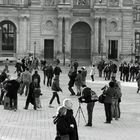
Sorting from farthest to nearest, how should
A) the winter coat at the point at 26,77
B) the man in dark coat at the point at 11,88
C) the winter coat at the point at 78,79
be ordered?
the winter coat at the point at 78,79 < the winter coat at the point at 26,77 < the man in dark coat at the point at 11,88

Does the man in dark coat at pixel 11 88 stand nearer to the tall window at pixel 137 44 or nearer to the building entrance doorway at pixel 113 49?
the building entrance doorway at pixel 113 49

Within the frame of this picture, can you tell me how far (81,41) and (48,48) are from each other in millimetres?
5109

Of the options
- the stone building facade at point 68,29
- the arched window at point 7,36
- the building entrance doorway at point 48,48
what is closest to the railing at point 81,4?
the stone building facade at point 68,29

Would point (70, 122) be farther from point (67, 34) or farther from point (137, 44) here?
point (137, 44)

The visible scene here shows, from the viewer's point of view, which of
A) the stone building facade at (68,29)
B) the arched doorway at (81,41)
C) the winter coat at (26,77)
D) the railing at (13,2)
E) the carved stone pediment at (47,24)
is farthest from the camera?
the arched doorway at (81,41)

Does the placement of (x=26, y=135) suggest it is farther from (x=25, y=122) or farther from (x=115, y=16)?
(x=115, y=16)

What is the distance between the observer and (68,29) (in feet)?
243

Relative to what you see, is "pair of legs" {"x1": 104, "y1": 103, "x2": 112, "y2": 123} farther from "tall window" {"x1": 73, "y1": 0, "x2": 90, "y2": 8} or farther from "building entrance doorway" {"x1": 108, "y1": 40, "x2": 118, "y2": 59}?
"tall window" {"x1": 73, "y1": 0, "x2": 90, "y2": 8}

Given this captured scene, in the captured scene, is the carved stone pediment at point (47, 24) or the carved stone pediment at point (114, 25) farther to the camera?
the carved stone pediment at point (114, 25)

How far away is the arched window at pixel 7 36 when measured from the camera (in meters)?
75.1

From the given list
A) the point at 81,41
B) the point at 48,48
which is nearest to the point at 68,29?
the point at 81,41

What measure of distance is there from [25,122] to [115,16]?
5530 centimetres

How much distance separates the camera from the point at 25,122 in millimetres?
21812

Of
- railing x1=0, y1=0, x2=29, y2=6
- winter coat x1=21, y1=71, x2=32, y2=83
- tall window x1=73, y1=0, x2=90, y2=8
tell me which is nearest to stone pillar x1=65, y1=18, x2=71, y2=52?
tall window x1=73, y1=0, x2=90, y2=8
